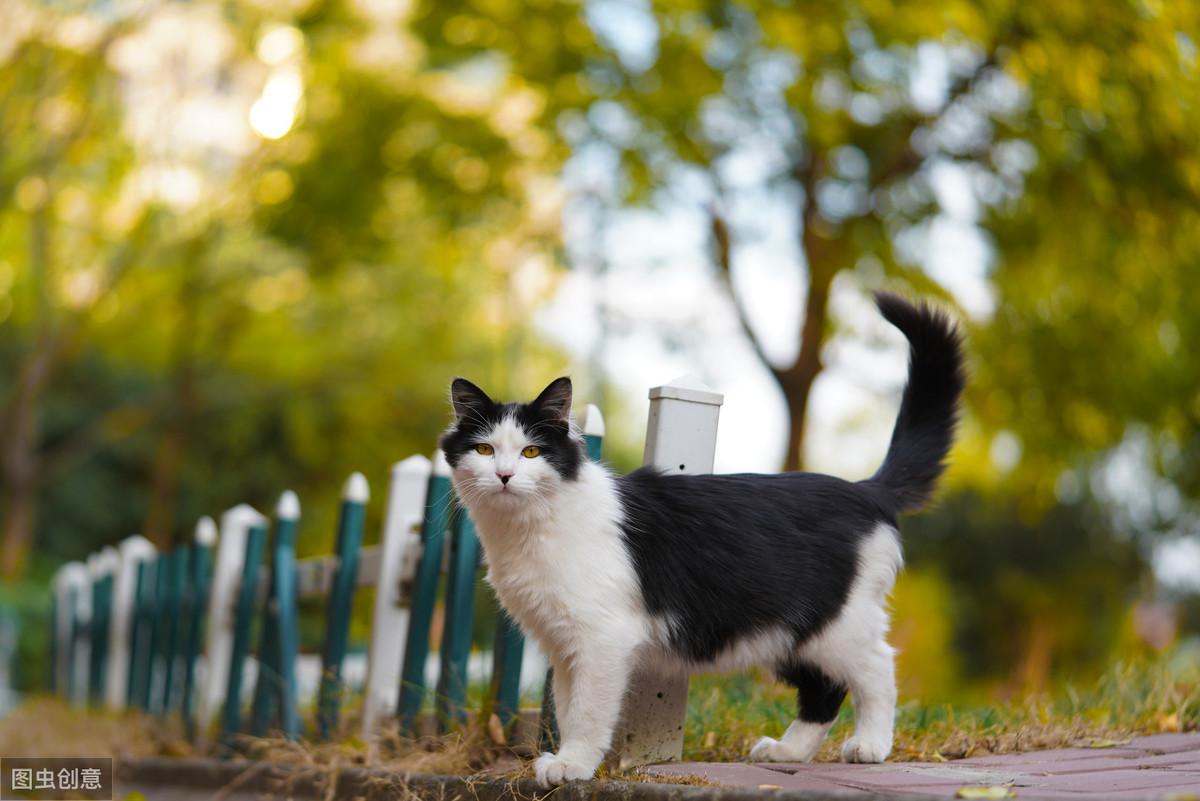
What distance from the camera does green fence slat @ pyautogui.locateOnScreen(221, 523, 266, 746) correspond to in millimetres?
5203

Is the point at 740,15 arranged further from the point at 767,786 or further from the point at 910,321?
the point at 767,786

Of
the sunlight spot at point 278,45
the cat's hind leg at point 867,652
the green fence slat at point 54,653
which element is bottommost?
the green fence slat at point 54,653

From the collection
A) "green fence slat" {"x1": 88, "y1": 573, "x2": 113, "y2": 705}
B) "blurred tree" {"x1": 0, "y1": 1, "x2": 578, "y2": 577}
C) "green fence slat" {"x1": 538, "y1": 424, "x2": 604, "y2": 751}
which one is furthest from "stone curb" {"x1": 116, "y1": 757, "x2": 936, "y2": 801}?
"blurred tree" {"x1": 0, "y1": 1, "x2": 578, "y2": 577}

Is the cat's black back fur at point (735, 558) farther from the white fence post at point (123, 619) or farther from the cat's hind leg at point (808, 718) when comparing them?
the white fence post at point (123, 619)

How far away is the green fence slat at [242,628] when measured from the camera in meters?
5.20

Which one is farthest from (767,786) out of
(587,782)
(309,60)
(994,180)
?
(309,60)

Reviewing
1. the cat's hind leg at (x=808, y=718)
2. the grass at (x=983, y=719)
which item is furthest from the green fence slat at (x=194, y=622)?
the cat's hind leg at (x=808, y=718)

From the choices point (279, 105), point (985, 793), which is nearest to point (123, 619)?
point (279, 105)

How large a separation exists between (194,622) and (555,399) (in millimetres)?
3997

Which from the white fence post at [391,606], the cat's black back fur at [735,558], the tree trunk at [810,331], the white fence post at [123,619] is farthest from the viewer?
the tree trunk at [810,331]

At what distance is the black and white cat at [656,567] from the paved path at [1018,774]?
0.20 m

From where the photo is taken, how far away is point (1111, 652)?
11414 millimetres

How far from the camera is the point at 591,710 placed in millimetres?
2680

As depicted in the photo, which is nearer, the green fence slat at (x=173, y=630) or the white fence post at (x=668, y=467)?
the white fence post at (x=668, y=467)
